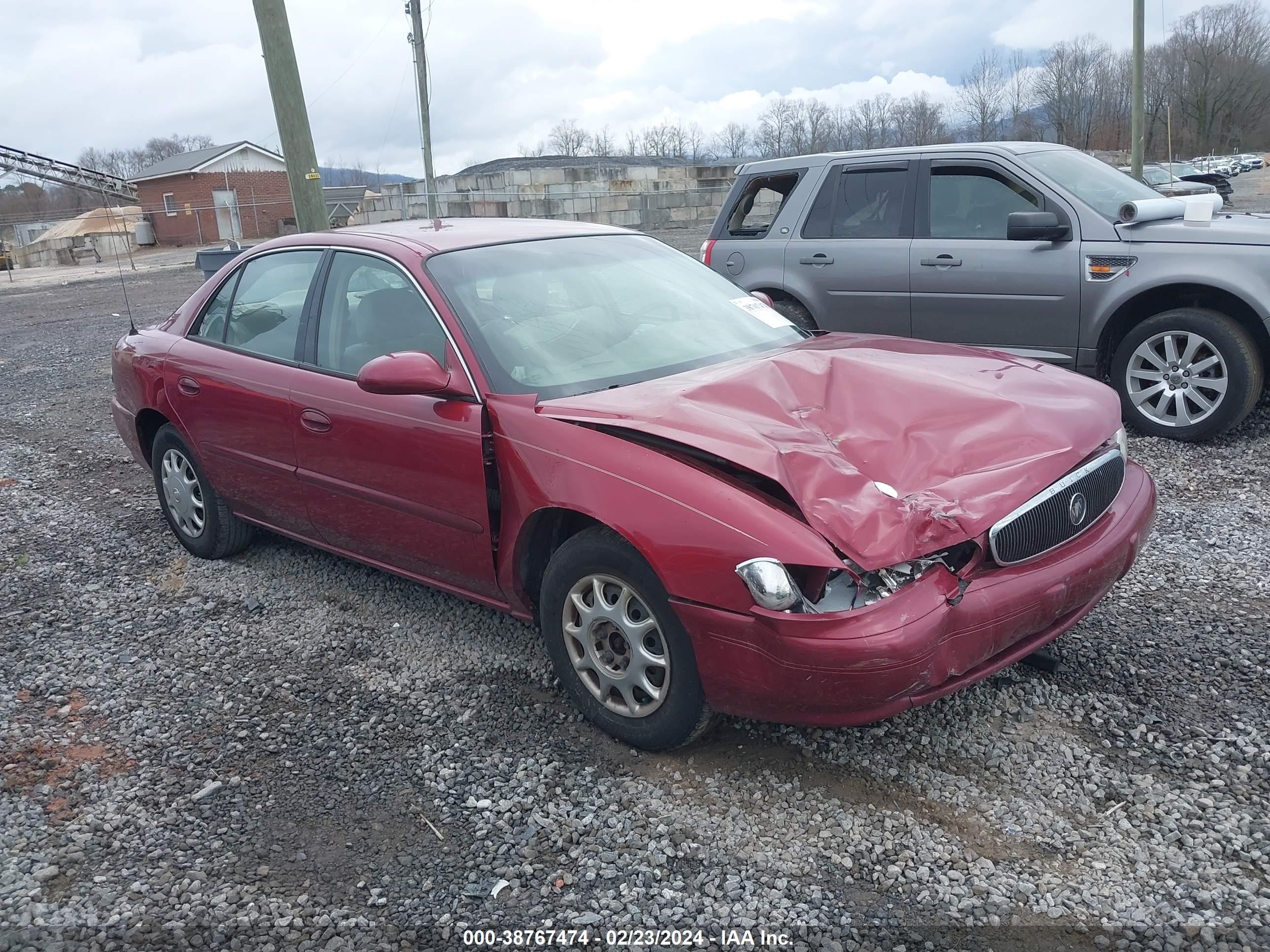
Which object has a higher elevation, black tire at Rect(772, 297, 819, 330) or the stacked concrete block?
the stacked concrete block

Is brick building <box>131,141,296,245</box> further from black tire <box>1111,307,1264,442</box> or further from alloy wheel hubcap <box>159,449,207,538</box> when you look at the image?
black tire <box>1111,307,1264,442</box>

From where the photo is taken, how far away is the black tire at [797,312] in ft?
24.5

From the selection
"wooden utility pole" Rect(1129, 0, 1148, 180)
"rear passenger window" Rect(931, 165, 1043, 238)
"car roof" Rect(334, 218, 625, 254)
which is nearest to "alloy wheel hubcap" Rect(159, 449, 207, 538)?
"car roof" Rect(334, 218, 625, 254)

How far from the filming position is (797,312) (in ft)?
24.7

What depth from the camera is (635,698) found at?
313cm

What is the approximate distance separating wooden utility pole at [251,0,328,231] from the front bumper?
22.0ft

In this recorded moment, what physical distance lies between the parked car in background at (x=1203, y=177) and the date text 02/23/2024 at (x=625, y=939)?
237 inches

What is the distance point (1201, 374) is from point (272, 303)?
520 centimetres

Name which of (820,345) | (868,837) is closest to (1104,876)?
(868,837)

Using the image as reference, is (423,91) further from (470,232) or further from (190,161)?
(190,161)

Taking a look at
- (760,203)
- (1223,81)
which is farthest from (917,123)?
(760,203)

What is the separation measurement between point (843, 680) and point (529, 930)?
1.01 metres

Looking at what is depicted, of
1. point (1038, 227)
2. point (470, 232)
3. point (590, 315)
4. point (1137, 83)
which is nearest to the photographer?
point (590, 315)

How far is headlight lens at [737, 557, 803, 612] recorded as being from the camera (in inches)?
104
